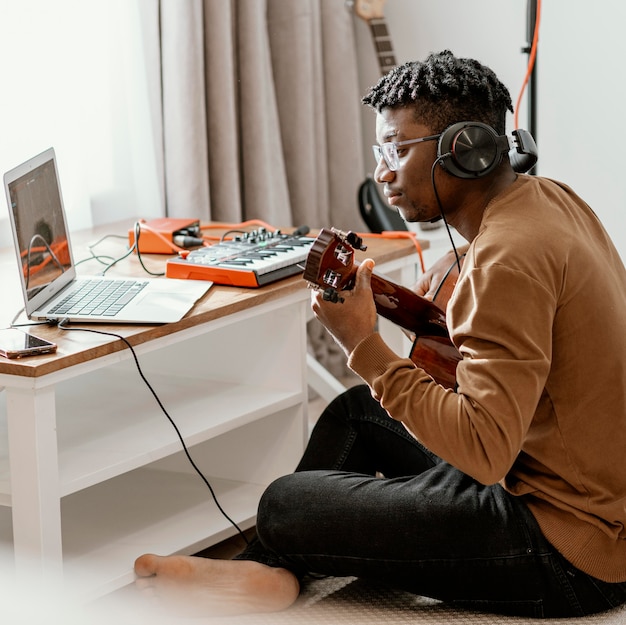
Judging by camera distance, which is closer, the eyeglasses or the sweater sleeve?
the sweater sleeve

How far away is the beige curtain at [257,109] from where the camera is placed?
2344 millimetres

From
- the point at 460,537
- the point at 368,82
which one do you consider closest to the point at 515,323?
the point at 460,537

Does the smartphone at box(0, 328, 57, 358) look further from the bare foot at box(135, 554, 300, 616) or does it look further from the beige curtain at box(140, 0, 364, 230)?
the beige curtain at box(140, 0, 364, 230)

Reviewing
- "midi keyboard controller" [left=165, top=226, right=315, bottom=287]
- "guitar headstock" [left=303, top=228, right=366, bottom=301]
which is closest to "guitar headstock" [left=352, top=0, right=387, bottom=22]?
"midi keyboard controller" [left=165, top=226, right=315, bottom=287]

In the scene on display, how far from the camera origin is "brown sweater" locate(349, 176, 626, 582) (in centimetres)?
108

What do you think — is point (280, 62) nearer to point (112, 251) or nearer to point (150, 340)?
point (112, 251)

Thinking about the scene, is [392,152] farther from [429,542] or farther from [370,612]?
[370,612]

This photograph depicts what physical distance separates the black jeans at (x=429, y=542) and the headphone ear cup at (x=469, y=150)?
0.38 meters

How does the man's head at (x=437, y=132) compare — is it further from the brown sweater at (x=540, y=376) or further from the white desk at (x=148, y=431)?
the white desk at (x=148, y=431)

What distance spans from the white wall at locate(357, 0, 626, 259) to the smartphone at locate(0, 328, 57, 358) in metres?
1.74

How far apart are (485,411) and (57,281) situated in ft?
2.45

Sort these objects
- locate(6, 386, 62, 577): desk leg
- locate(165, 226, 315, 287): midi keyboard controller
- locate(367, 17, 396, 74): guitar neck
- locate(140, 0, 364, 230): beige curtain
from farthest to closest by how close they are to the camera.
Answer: locate(367, 17, 396, 74): guitar neck → locate(140, 0, 364, 230): beige curtain → locate(165, 226, 315, 287): midi keyboard controller → locate(6, 386, 62, 577): desk leg

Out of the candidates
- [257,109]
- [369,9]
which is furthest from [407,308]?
[369,9]

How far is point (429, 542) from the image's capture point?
1.24 m
